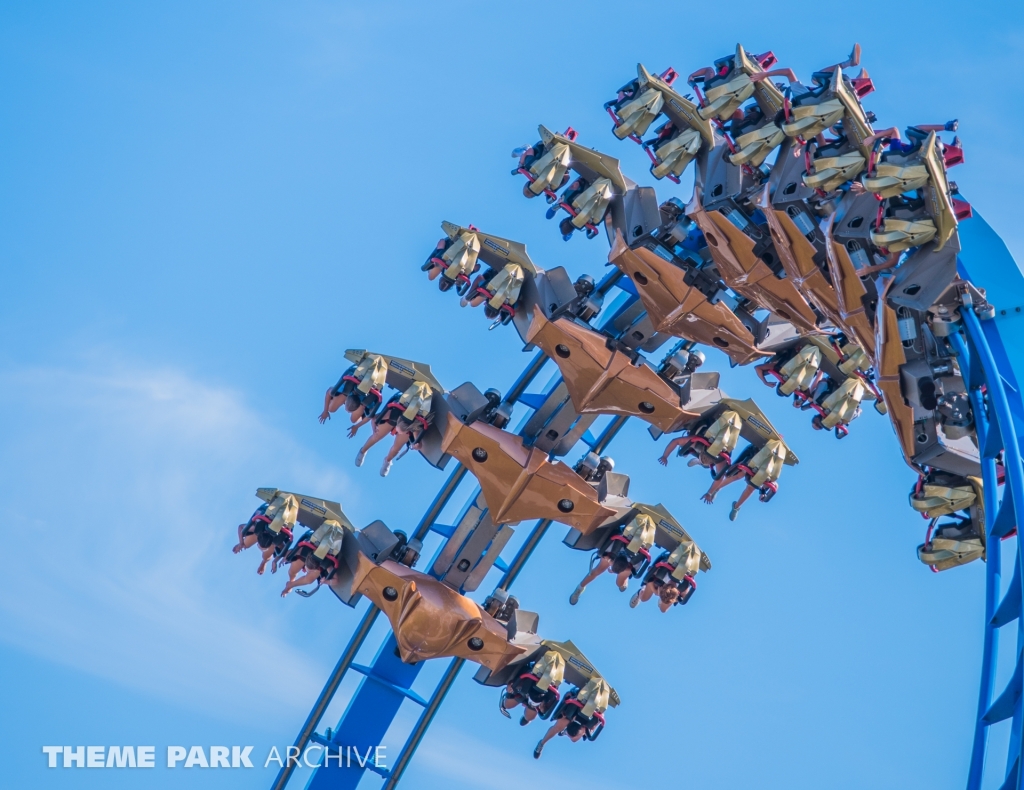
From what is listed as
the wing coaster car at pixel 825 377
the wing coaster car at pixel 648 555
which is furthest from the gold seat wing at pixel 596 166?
the wing coaster car at pixel 648 555

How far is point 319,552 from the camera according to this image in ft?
68.2

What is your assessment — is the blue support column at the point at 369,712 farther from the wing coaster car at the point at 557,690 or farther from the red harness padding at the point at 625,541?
the red harness padding at the point at 625,541

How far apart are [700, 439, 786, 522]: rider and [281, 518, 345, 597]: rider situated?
16.1 feet

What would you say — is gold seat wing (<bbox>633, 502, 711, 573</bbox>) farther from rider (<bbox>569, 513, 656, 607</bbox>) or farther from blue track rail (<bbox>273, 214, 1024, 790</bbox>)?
blue track rail (<bbox>273, 214, 1024, 790</bbox>)

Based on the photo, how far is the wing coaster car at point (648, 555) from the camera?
66.3 feet

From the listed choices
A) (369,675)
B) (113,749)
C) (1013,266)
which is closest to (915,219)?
(1013,266)

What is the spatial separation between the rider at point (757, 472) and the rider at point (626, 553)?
1004mm

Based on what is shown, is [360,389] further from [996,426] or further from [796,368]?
[996,426]

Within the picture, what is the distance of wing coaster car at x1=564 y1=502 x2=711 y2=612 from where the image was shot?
20219 mm

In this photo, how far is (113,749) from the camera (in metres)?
24.0

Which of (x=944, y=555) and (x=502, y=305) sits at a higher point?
(x=502, y=305)

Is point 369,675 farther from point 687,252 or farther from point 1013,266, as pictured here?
point 1013,266

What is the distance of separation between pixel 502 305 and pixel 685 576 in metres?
4.12

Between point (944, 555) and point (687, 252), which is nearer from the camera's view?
point (944, 555)
